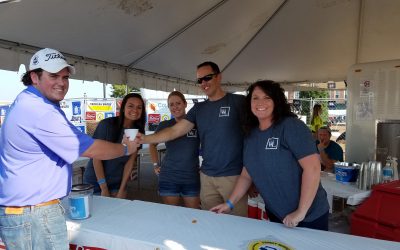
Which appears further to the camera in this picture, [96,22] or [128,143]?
[96,22]

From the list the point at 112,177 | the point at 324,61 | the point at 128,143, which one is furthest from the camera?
the point at 324,61

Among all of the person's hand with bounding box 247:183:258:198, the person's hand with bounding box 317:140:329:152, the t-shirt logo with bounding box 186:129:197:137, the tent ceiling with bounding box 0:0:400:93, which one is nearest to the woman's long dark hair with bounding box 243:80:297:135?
the person's hand with bounding box 247:183:258:198

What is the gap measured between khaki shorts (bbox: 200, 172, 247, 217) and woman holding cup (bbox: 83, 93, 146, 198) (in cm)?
82

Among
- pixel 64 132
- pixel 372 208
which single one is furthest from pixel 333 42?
pixel 64 132

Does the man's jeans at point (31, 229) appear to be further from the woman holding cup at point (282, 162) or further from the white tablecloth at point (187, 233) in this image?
the woman holding cup at point (282, 162)

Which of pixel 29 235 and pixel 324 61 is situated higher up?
pixel 324 61

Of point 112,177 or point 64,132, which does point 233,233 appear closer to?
point 64,132

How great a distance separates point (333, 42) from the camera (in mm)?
5160

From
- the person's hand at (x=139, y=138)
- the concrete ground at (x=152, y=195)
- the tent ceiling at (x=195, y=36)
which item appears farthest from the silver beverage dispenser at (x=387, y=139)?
the person's hand at (x=139, y=138)

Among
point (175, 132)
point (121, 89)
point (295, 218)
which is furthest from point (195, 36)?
point (121, 89)

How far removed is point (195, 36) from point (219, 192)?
292 cm

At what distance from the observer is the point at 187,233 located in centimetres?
152

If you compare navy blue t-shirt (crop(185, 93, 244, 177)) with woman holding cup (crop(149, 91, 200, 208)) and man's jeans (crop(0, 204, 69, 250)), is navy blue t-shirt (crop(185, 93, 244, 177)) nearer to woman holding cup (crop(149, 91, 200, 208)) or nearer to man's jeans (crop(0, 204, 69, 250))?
woman holding cup (crop(149, 91, 200, 208))

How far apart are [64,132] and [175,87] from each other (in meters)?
4.99
